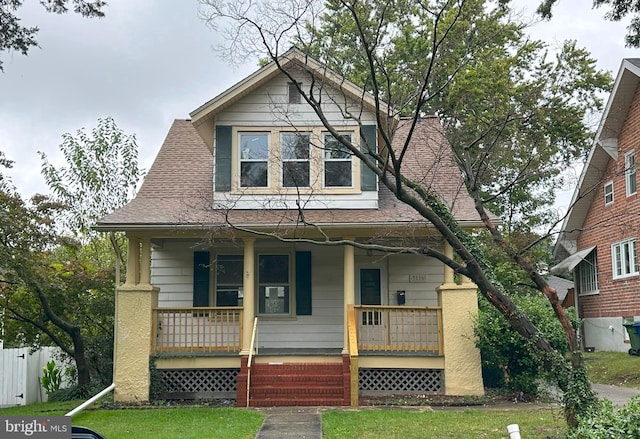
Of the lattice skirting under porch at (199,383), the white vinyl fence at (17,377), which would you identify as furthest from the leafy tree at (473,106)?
the white vinyl fence at (17,377)

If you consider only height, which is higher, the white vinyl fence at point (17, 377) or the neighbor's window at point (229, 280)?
the neighbor's window at point (229, 280)

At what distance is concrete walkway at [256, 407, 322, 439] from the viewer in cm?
942

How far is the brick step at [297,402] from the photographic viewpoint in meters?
12.4

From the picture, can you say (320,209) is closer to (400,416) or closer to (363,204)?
(363,204)

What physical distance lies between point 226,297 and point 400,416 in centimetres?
585

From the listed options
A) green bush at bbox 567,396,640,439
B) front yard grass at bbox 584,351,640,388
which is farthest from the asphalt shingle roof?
front yard grass at bbox 584,351,640,388

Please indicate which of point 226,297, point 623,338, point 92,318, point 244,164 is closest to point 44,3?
point 244,164

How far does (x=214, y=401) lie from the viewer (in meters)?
13.2

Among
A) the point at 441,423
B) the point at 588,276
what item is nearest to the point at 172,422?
the point at 441,423

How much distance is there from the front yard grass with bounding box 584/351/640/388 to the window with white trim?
2463mm

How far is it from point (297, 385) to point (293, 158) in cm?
479

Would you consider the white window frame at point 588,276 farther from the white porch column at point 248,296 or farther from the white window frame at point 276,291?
the white porch column at point 248,296

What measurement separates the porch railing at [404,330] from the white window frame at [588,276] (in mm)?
10991

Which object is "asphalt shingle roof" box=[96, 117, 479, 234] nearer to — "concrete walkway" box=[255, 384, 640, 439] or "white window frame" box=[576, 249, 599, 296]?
"concrete walkway" box=[255, 384, 640, 439]
